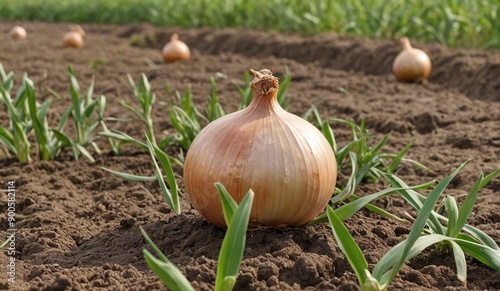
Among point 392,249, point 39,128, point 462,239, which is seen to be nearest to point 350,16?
point 39,128

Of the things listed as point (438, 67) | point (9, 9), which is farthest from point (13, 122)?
point (9, 9)

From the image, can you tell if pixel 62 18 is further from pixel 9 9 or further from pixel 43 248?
pixel 43 248

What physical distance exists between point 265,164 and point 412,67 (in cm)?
398

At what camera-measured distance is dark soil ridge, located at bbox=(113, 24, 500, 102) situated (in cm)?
594

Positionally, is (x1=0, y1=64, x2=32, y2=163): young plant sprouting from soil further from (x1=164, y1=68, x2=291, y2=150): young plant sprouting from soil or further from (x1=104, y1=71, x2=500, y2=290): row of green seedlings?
(x1=104, y1=71, x2=500, y2=290): row of green seedlings

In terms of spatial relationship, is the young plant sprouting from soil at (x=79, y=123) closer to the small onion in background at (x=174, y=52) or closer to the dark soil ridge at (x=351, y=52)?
the dark soil ridge at (x=351, y=52)

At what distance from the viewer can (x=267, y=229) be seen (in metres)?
2.49

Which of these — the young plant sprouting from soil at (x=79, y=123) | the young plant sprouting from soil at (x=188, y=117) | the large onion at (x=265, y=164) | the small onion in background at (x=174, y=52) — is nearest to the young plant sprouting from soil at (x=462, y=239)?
the large onion at (x=265, y=164)

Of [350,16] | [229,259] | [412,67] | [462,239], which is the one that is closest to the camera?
[229,259]

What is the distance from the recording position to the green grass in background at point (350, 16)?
7359mm

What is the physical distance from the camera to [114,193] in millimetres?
3453

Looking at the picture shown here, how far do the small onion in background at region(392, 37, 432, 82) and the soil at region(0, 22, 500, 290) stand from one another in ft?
0.32

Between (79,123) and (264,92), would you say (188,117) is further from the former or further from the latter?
(264,92)

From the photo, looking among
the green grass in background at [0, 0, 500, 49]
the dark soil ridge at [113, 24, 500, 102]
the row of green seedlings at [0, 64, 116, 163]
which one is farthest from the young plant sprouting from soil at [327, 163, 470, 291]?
the green grass in background at [0, 0, 500, 49]
